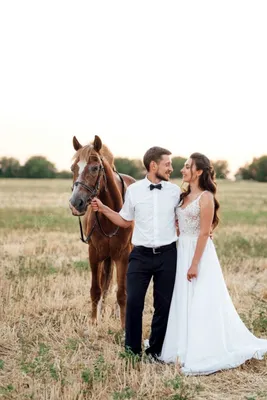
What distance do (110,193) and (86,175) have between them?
88cm

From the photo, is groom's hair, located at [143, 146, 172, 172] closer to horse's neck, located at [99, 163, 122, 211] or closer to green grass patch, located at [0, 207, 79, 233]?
horse's neck, located at [99, 163, 122, 211]

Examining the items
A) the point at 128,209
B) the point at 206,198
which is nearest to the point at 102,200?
the point at 128,209

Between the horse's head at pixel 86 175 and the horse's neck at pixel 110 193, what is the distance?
0.38m

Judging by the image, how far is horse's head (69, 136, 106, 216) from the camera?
5953 millimetres

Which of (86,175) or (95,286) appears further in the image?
(95,286)

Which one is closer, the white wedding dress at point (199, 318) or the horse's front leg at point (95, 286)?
the white wedding dress at point (199, 318)

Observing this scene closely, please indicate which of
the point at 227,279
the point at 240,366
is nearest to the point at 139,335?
the point at 240,366

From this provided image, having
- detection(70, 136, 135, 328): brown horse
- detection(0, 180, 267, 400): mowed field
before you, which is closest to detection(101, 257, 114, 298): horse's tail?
detection(0, 180, 267, 400): mowed field

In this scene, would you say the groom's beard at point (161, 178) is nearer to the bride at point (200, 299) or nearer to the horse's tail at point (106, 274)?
the bride at point (200, 299)

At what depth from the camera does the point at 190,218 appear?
5637 millimetres

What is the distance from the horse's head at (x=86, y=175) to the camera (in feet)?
19.5

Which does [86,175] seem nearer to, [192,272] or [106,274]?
[192,272]

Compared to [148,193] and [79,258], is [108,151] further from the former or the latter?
[79,258]

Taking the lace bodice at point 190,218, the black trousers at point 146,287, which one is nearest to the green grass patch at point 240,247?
the black trousers at point 146,287
